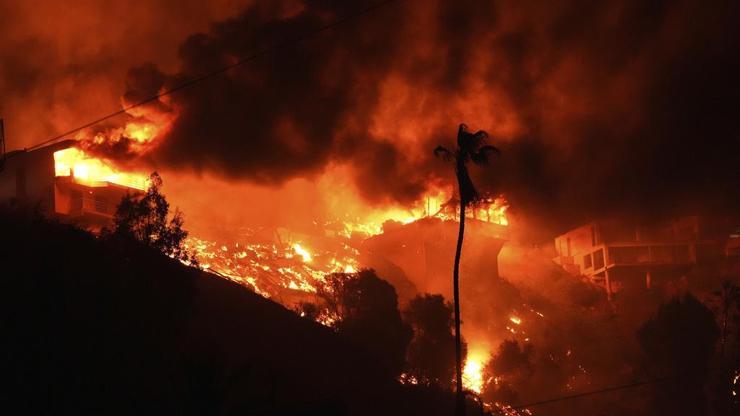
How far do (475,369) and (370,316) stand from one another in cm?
2679

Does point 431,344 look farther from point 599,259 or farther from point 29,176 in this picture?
point 599,259

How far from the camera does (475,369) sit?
73.2 m

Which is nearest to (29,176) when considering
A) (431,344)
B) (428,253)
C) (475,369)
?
(431,344)

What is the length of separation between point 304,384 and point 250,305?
30.6 ft

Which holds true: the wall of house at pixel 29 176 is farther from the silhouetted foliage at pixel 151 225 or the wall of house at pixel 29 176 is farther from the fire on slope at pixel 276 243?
the silhouetted foliage at pixel 151 225

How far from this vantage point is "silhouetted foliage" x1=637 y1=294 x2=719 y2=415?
61594 millimetres

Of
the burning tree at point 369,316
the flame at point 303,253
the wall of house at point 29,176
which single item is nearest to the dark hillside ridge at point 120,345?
the burning tree at point 369,316

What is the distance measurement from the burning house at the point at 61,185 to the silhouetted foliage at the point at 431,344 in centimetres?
2353

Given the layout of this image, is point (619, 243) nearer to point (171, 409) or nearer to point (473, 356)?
point (473, 356)

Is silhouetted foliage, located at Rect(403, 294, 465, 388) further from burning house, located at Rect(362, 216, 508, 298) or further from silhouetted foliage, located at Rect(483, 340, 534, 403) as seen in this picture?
burning house, located at Rect(362, 216, 508, 298)

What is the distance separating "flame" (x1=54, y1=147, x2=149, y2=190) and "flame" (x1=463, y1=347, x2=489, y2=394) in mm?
30602

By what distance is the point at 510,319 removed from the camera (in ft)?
294

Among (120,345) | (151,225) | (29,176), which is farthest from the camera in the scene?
(29,176)

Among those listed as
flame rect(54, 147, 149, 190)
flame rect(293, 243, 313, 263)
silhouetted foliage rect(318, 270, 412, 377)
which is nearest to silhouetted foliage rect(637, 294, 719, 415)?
silhouetted foliage rect(318, 270, 412, 377)
